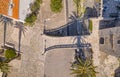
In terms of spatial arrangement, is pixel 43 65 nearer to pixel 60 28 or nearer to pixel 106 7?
pixel 60 28

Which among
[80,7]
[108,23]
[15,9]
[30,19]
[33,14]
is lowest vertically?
[108,23]

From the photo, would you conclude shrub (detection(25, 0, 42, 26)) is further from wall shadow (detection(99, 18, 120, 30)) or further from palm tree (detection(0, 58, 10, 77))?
wall shadow (detection(99, 18, 120, 30))

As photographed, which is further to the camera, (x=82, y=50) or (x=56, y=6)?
(x=56, y=6)

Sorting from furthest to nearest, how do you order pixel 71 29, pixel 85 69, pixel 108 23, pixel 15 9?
pixel 71 29, pixel 15 9, pixel 108 23, pixel 85 69

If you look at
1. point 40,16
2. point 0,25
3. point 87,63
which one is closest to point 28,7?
point 40,16

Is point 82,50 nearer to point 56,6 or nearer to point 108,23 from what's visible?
point 108,23

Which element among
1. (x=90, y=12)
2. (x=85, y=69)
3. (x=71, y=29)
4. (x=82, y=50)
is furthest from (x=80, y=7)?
(x=85, y=69)

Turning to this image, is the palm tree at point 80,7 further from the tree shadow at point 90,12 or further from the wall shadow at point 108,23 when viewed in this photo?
the wall shadow at point 108,23

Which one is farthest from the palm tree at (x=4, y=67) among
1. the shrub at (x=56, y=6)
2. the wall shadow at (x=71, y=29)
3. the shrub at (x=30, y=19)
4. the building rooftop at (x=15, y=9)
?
the shrub at (x=56, y=6)
